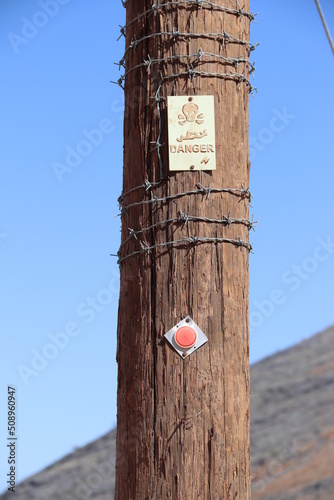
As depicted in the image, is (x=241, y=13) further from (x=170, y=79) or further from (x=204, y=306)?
(x=204, y=306)

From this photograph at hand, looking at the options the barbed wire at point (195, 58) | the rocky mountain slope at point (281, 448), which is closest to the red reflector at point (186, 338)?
the barbed wire at point (195, 58)

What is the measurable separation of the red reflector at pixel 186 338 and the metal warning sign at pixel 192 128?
0.62 metres

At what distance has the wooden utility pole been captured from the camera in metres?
2.92

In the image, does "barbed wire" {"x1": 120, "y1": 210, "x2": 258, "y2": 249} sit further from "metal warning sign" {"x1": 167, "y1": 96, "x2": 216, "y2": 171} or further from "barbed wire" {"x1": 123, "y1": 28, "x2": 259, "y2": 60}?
"barbed wire" {"x1": 123, "y1": 28, "x2": 259, "y2": 60}

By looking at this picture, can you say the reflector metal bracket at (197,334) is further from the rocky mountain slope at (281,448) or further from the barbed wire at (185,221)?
the rocky mountain slope at (281,448)

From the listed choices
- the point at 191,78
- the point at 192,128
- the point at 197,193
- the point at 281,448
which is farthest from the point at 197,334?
the point at 281,448

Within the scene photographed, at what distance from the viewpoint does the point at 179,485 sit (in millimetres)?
2879

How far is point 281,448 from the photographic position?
72.8 ft

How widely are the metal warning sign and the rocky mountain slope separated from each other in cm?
1675

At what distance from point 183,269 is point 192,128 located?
1.78ft

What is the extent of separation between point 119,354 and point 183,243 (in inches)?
19.2

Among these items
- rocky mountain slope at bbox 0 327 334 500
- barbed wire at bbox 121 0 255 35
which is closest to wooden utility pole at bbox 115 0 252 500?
barbed wire at bbox 121 0 255 35

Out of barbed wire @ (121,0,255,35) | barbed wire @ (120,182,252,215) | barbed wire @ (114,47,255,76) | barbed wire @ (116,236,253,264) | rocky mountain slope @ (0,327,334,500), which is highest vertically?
rocky mountain slope @ (0,327,334,500)

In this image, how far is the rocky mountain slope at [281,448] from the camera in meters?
20.3
